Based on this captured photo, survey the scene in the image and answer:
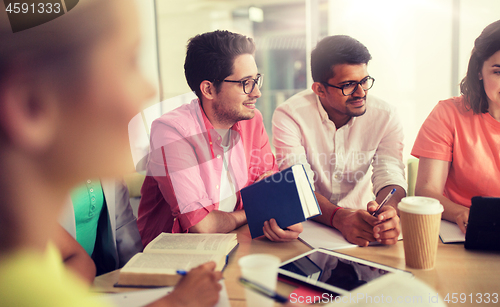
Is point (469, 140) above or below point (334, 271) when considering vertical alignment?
above

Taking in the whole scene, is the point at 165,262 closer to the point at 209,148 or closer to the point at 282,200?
the point at 282,200

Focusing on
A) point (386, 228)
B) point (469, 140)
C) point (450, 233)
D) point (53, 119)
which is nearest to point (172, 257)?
point (53, 119)

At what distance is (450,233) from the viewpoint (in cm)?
97

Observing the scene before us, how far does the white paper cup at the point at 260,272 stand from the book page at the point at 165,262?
7.2 inches

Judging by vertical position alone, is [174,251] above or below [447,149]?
below

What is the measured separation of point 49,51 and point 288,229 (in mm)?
760

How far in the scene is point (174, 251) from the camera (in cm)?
82

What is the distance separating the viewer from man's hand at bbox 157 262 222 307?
57 cm

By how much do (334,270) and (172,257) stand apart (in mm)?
393

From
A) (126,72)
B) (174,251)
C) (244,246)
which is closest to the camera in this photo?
(126,72)

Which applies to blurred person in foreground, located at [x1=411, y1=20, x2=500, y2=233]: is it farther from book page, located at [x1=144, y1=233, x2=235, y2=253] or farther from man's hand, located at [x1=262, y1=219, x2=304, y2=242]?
book page, located at [x1=144, y1=233, x2=235, y2=253]

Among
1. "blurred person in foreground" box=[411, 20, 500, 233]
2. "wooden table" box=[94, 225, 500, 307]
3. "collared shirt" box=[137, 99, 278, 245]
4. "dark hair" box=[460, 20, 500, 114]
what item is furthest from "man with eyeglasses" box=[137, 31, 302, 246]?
"dark hair" box=[460, 20, 500, 114]

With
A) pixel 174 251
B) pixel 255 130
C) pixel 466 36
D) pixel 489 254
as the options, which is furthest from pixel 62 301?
pixel 466 36

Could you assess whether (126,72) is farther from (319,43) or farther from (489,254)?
(319,43)
